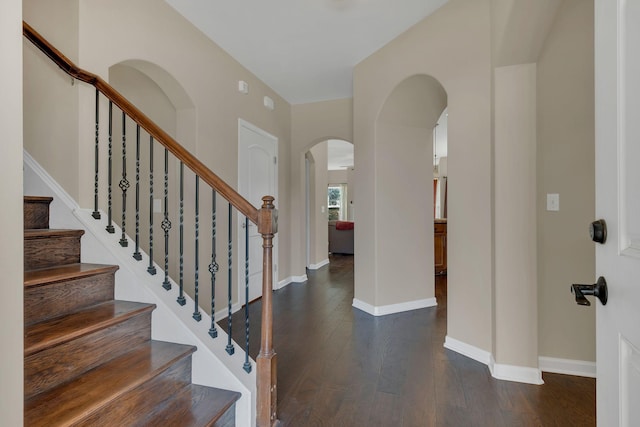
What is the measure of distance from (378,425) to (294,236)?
335 cm

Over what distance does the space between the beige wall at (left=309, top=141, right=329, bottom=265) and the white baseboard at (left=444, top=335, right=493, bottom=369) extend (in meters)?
3.50

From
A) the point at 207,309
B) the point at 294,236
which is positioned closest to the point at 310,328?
the point at 207,309

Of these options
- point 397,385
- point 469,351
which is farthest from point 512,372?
point 397,385

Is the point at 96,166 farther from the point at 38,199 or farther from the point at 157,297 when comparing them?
the point at 157,297

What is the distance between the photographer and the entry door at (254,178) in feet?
11.7

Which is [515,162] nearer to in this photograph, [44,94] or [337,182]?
[44,94]

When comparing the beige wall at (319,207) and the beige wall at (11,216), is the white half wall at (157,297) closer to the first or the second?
the beige wall at (11,216)

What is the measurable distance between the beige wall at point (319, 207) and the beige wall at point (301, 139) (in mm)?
792

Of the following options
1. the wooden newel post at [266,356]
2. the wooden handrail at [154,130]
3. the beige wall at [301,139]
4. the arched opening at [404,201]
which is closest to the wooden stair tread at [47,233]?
the wooden handrail at [154,130]

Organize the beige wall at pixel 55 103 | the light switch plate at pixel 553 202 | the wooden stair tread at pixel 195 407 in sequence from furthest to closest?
the light switch plate at pixel 553 202
the beige wall at pixel 55 103
the wooden stair tread at pixel 195 407

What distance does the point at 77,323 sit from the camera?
137 centimetres

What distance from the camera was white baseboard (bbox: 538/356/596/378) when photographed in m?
2.10

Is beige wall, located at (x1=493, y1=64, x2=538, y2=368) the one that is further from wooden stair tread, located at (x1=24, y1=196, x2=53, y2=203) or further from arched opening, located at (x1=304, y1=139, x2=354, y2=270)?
arched opening, located at (x1=304, y1=139, x2=354, y2=270)

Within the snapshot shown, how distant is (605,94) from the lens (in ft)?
2.41
